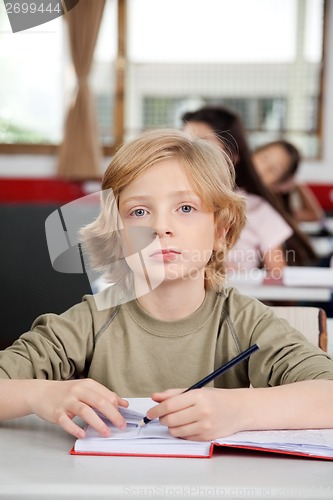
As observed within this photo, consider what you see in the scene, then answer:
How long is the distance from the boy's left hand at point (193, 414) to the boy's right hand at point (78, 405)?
0.03m

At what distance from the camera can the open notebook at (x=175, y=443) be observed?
69 centimetres

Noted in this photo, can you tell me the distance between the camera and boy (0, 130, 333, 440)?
867 millimetres

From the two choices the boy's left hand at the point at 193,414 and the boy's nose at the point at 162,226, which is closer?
the boy's left hand at the point at 193,414

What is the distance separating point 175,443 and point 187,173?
0.31 meters

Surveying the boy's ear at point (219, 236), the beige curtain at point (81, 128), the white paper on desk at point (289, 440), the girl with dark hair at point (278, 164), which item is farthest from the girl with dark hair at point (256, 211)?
the beige curtain at point (81, 128)

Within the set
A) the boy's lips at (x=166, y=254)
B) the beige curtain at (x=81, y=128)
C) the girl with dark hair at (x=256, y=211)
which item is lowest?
the beige curtain at (x=81, y=128)

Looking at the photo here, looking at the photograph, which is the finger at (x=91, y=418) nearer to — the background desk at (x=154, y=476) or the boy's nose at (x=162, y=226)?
the background desk at (x=154, y=476)

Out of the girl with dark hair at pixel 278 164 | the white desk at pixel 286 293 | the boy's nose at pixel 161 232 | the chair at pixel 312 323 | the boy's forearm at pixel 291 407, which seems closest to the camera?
the boy's forearm at pixel 291 407

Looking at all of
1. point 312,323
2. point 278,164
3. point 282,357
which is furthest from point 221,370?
point 278,164

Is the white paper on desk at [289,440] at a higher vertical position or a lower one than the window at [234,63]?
higher

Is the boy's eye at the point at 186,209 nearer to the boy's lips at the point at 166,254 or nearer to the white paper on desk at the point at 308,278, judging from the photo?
the boy's lips at the point at 166,254

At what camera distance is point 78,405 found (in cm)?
71

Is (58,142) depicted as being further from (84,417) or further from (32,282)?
(84,417)

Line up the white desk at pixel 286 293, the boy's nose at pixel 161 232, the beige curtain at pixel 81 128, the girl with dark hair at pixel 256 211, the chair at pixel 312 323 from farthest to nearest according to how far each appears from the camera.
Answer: the beige curtain at pixel 81 128
the girl with dark hair at pixel 256 211
the white desk at pixel 286 293
the chair at pixel 312 323
the boy's nose at pixel 161 232
